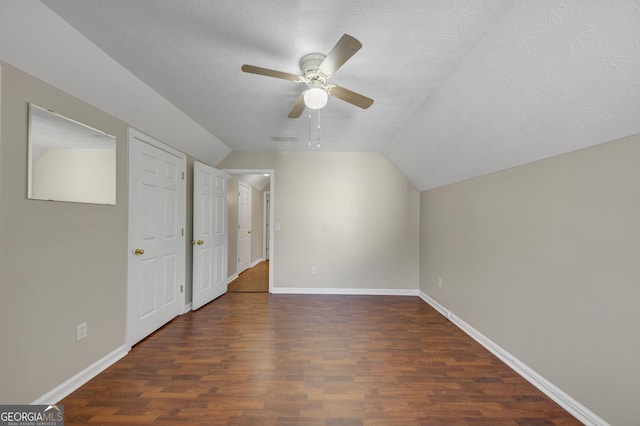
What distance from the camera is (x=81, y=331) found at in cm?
182

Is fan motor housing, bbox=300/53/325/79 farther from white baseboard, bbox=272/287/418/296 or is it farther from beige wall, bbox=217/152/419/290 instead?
white baseboard, bbox=272/287/418/296

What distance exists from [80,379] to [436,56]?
11.4 feet

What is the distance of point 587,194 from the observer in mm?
1524

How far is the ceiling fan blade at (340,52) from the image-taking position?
1.26 meters

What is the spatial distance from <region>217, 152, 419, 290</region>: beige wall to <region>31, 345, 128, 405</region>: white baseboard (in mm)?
2174

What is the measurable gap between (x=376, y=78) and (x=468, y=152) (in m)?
1.19

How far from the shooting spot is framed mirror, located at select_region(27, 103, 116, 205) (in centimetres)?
151

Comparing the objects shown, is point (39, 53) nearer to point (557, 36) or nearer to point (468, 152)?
point (557, 36)

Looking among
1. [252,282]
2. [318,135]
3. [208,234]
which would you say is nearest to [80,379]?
[208,234]

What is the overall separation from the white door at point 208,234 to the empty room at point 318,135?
228 millimetres

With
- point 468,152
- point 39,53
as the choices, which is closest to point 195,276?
point 39,53

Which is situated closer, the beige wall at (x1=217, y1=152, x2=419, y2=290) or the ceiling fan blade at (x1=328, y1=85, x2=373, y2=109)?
the ceiling fan blade at (x1=328, y1=85, x2=373, y2=109)

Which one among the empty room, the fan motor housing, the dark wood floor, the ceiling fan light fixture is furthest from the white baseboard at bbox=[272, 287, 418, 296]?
the fan motor housing

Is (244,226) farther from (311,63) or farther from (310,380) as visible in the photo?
(311,63)
